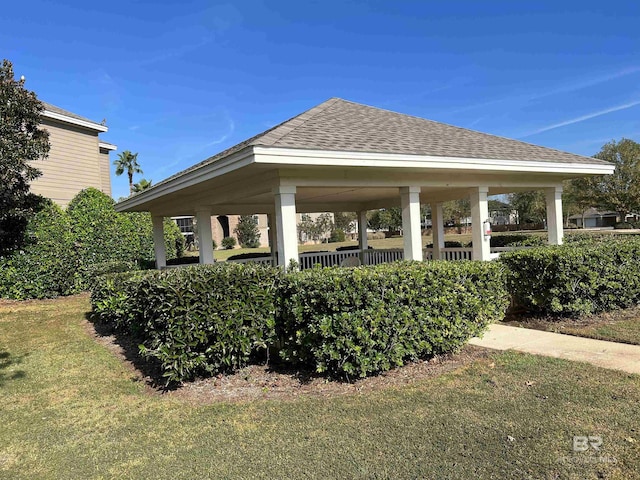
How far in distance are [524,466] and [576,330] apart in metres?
4.06

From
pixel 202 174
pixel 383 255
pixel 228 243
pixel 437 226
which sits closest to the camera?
pixel 202 174

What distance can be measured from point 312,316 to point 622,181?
142 ft

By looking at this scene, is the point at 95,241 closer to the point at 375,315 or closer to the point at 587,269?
the point at 375,315

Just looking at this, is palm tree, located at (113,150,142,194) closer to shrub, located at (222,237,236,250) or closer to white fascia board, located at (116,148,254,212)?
shrub, located at (222,237,236,250)

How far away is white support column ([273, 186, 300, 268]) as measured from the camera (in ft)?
21.9

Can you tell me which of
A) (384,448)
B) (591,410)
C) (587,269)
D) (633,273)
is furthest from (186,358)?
(633,273)

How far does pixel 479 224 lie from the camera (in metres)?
9.39

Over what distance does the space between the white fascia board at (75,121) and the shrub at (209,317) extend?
520 inches

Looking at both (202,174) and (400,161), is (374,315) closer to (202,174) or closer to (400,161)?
(400,161)

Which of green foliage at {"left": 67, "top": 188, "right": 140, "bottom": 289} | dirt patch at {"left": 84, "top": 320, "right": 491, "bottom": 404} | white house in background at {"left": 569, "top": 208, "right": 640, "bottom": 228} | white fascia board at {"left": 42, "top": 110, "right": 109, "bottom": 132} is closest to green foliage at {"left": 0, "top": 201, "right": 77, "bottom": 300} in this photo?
green foliage at {"left": 67, "top": 188, "right": 140, "bottom": 289}

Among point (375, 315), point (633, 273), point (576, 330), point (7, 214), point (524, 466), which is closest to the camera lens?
point (524, 466)

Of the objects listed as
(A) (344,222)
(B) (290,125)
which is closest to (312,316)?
(B) (290,125)

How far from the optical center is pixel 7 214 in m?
10.8

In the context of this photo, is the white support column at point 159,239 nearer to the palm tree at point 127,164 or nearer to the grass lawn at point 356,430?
the grass lawn at point 356,430
